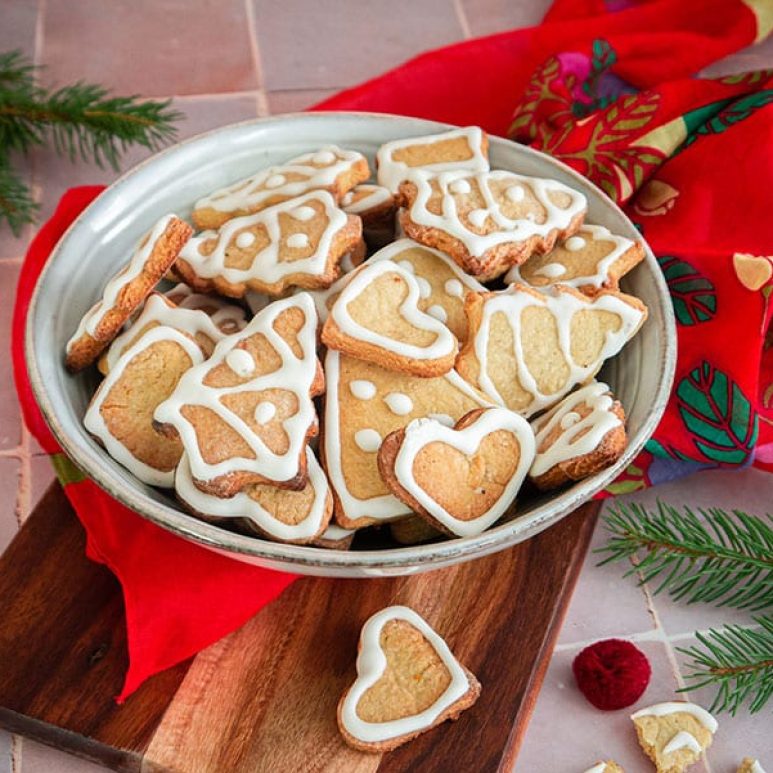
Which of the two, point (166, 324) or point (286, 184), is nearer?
→ point (166, 324)

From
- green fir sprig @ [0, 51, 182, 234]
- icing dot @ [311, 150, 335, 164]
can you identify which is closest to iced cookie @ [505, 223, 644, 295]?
icing dot @ [311, 150, 335, 164]

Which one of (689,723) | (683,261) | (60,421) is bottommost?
(689,723)

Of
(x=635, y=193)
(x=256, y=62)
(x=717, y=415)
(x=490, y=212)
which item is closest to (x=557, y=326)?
(x=490, y=212)

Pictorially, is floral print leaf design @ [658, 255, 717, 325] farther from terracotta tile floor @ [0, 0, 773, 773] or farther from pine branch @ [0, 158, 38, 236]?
pine branch @ [0, 158, 38, 236]

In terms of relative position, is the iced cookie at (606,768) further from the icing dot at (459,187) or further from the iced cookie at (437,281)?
the icing dot at (459,187)

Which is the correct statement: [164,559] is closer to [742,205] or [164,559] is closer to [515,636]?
[515,636]

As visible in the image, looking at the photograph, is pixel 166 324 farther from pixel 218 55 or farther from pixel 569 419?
pixel 218 55

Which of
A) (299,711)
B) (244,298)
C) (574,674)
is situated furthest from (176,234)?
(574,674)
